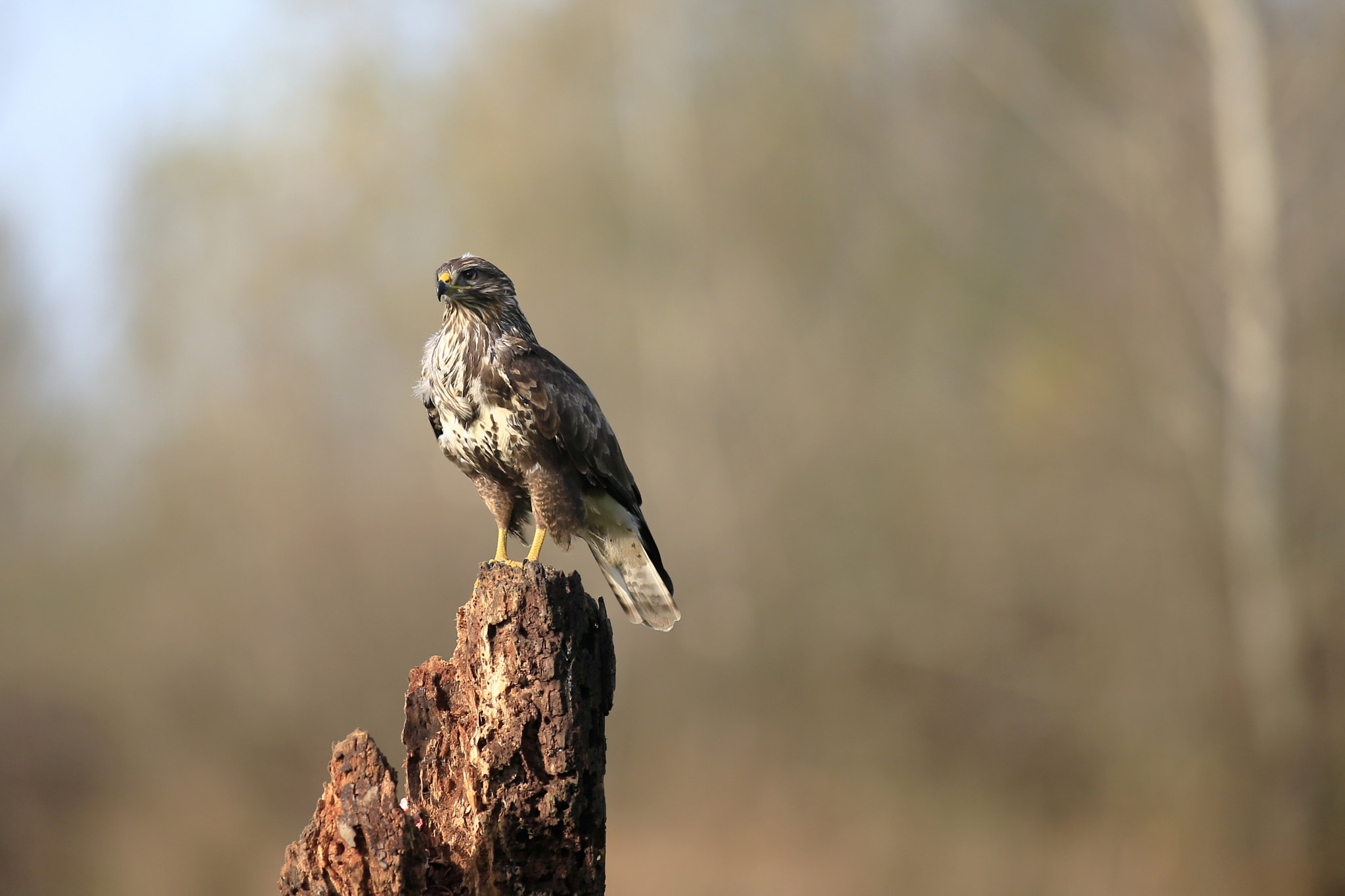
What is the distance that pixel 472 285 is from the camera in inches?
174

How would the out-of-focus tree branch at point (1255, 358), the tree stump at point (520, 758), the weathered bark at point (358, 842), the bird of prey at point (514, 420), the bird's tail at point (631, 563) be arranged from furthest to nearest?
the out-of-focus tree branch at point (1255, 358), the bird's tail at point (631, 563), the bird of prey at point (514, 420), the tree stump at point (520, 758), the weathered bark at point (358, 842)

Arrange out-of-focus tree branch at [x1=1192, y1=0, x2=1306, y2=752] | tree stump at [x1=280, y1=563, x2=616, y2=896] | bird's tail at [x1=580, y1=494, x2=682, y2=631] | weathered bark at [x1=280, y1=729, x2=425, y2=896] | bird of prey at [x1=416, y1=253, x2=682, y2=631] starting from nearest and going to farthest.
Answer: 1. weathered bark at [x1=280, y1=729, x2=425, y2=896]
2. tree stump at [x1=280, y1=563, x2=616, y2=896]
3. bird of prey at [x1=416, y1=253, x2=682, y2=631]
4. bird's tail at [x1=580, y1=494, x2=682, y2=631]
5. out-of-focus tree branch at [x1=1192, y1=0, x2=1306, y2=752]

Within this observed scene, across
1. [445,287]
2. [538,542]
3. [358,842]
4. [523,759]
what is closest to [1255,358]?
[538,542]

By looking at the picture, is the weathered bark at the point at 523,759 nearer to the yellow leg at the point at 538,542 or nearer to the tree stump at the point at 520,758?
the tree stump at the point at 520,758

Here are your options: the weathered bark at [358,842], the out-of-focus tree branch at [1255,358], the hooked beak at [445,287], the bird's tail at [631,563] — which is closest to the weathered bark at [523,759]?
the weathered bark at [358,842]

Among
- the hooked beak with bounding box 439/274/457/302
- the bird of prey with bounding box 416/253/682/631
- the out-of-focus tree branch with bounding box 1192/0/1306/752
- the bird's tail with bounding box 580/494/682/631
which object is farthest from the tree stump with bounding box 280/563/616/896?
the out-of-focus tree branch with bounding box 1192/0/1306/752

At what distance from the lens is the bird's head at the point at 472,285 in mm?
4371

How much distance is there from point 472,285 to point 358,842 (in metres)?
2.33

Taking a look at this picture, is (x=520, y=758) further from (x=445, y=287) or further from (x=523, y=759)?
(x=445, y=287)

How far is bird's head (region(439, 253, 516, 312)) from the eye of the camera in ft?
14.3

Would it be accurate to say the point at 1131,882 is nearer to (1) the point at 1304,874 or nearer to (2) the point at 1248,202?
(1) the point at 1304,874

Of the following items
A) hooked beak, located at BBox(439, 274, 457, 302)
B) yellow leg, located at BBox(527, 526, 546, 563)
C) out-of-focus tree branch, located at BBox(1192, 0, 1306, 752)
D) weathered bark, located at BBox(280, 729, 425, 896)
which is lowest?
weathered bark, located at BBox(280, 729, 425, 896)

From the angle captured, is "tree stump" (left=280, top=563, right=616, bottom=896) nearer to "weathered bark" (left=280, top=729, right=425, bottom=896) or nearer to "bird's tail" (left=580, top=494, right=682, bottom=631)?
"weathered bark" (left=280, top=729, right=425, bottom=896)

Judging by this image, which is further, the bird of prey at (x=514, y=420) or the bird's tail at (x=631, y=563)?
the bird's tail at (x=631, y=563)
